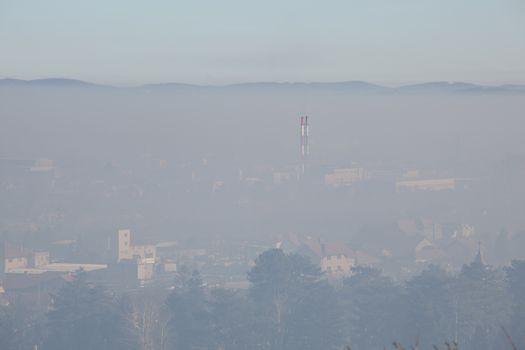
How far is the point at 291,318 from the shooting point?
1491cm

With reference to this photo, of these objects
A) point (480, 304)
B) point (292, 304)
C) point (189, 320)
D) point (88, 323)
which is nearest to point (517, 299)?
point (480, 304)

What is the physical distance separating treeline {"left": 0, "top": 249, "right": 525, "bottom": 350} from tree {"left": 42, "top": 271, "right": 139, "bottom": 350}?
13 millimetres

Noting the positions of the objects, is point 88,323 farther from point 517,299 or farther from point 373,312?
point 517,299

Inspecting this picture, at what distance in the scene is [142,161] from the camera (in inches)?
1716

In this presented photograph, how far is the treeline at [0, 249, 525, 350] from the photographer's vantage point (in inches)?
558

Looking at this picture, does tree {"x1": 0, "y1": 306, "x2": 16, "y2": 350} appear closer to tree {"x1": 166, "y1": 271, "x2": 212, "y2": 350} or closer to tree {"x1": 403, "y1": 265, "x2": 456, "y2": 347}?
tree {"x1": 166, "y1": 271, "x2": 212, "y2": 350}

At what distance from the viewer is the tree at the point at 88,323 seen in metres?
14.2

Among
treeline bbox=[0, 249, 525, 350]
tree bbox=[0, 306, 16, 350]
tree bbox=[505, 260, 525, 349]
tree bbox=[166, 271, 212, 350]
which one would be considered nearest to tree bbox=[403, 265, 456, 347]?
treeline bbox=[0, 249, 525, 350]

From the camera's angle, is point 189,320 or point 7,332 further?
point 189,320

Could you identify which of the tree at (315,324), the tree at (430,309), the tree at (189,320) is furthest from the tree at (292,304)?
the tree at (430,309)

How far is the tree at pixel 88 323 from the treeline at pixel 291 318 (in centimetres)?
1

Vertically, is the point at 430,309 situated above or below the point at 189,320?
above

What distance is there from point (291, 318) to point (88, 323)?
2685 mm

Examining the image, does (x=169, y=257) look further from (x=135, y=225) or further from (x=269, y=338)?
(x=269, y=338)
